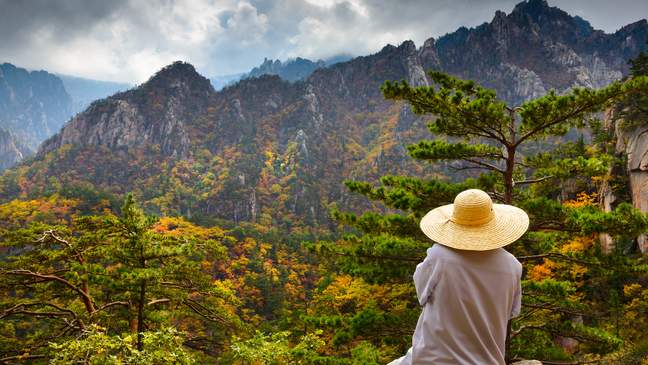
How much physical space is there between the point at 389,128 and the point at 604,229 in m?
112

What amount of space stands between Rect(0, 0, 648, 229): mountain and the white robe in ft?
173

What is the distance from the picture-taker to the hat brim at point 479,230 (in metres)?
1.80

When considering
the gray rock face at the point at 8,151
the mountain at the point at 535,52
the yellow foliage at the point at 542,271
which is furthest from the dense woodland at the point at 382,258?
the gray rock face at the point at 8,151

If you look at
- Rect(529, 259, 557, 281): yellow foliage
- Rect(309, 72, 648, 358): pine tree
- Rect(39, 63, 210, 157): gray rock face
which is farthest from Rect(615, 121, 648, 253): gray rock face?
Rect(39, 63, 210, 157): gray rock face

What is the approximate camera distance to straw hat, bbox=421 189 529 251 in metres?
1.81

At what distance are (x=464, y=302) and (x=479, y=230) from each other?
38 cm

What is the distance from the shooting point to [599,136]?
65.1 ft

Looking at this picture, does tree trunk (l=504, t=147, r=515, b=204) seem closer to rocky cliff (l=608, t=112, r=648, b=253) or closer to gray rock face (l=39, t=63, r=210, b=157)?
rocky cliff (l=608, t=112, r=648, b=253)

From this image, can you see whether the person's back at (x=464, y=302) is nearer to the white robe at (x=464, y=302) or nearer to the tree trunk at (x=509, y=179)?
the white robe at (x=464, y=302)

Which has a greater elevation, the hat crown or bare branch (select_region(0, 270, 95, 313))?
the hat crown

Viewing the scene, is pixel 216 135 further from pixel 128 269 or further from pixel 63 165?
pixel 128 269

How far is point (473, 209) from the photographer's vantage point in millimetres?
1967

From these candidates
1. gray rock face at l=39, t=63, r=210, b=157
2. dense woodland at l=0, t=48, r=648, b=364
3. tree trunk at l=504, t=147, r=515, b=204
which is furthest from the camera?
gray rock face at l=39, t=63, r=210, b=157

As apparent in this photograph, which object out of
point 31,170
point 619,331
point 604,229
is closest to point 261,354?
point 604,229
